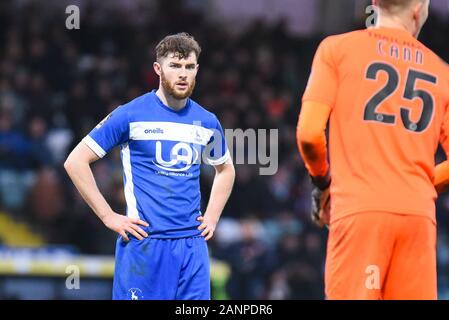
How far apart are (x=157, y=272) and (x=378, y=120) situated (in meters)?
2.01

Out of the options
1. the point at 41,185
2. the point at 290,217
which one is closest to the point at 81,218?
the point at 41,185

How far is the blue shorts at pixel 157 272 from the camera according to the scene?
604 centimetres

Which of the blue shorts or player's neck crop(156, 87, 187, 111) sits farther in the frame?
player's neck crop(156, 87, 187, 111)

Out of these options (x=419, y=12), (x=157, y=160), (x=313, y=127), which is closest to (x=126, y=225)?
(x=157, y=160)

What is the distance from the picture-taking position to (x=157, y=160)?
612cm

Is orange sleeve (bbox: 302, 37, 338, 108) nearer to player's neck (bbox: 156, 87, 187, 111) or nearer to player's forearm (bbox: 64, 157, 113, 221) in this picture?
player's neck (bbox: 156, 87, 187, 111)

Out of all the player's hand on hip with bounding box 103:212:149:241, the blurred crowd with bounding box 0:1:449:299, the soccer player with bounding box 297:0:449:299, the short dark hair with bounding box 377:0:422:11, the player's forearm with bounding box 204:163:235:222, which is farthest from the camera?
the blurred crowd with bounding box 0:1:449:299

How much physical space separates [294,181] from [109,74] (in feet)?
11.0

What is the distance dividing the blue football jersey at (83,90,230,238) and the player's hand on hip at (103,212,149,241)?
0.07 m

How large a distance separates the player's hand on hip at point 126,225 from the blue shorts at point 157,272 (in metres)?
0.06

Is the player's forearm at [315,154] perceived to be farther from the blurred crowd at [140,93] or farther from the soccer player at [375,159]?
the blurred crowd at [140,93]

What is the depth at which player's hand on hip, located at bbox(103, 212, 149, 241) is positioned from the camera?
602cm

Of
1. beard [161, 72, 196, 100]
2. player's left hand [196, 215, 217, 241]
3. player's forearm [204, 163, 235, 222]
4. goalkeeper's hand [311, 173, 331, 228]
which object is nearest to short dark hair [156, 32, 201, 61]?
beard [161, 72, 196, 100]

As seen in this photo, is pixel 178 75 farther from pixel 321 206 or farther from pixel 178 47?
pixel 321 206
